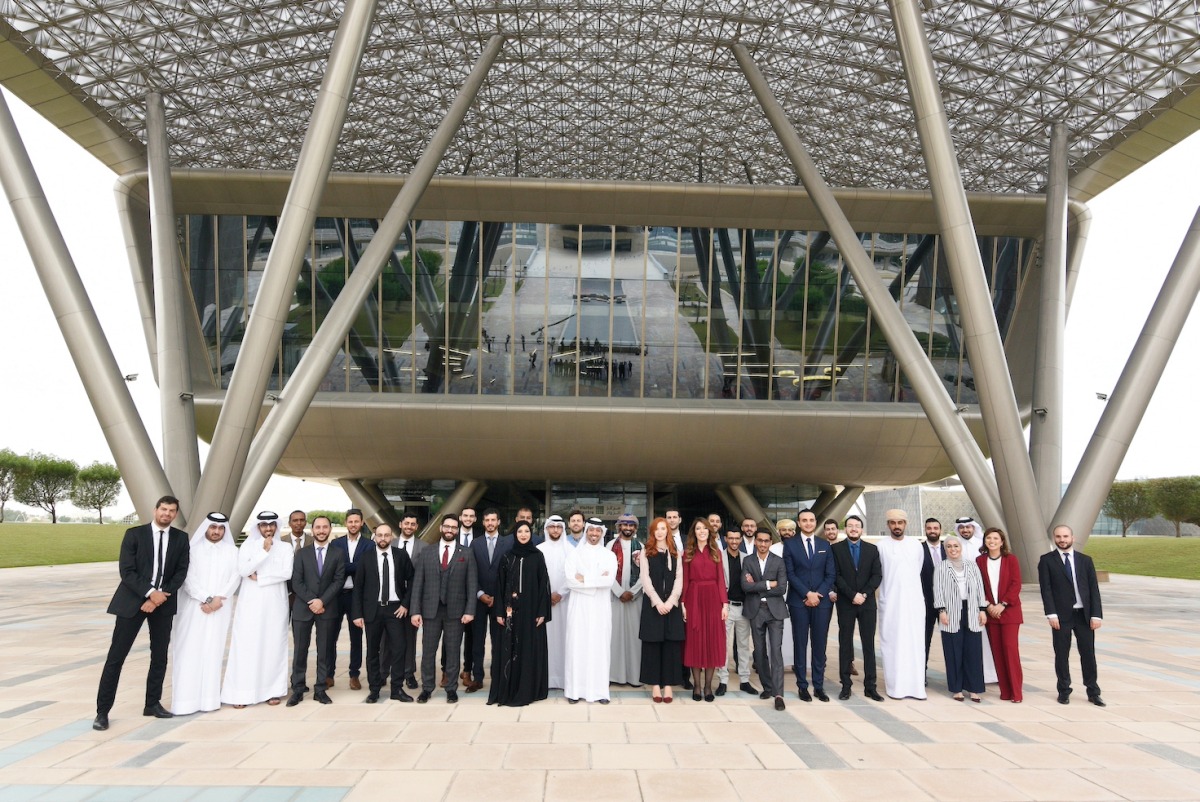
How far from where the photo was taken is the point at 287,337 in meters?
28.3

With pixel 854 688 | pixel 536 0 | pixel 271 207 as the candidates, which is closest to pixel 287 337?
pixel 271 207

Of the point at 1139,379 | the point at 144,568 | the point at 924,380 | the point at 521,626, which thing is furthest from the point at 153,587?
the point at 1139,379

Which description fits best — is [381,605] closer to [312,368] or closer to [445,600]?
[445,600]

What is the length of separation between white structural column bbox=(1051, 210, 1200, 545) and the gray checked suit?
14.0 metres

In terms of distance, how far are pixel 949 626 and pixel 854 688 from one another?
1.36m

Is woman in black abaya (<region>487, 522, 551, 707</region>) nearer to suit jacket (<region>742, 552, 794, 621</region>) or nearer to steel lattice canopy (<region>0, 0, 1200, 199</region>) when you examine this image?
suit jacket (<region>742, 552, 794, 621</region>)

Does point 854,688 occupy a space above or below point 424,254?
below

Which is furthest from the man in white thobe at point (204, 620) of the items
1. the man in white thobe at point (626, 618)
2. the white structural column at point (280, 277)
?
the white structural column at point (280, 277)

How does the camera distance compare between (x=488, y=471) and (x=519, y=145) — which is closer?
(x=488, y=471)

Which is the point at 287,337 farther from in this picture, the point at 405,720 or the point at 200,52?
the point at 405,720

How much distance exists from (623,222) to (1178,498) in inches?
1936

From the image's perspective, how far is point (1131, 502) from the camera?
6053 cm

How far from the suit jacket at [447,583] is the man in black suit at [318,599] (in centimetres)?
84

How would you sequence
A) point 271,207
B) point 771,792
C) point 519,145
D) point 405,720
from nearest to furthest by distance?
1. point 771,792
2. point 405,720
3. point 271,207
4. point 519,145
